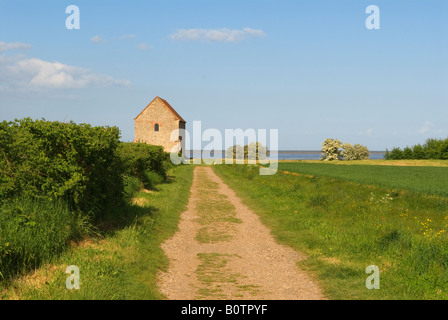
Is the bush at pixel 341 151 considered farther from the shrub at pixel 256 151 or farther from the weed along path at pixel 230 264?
the weed along path at pixel 230 264

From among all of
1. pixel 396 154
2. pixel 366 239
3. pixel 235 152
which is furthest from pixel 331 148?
pixel 366 239

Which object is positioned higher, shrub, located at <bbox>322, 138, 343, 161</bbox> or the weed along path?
shrub, located at <bbox>322, 138, 343, 161</bbox>

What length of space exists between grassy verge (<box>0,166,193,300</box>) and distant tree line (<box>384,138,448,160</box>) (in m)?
80.1

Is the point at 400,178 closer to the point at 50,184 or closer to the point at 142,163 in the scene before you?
the point at 142,163

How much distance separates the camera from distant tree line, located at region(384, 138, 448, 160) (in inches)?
3051

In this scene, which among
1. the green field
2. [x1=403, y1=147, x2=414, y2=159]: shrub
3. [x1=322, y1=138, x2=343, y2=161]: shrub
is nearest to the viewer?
the green field

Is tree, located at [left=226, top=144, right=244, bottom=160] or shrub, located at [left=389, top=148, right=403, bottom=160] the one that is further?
tree, located at [left=226, top=144, right=244, bottom=160]

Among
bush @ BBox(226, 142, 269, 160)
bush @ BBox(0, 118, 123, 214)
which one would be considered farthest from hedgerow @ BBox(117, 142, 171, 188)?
bush @ BBox(226, 142, 269, 160)

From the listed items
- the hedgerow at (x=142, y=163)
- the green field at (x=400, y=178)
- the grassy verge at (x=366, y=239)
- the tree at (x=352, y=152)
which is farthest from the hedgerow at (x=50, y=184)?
the tree at (x=352, y=152)

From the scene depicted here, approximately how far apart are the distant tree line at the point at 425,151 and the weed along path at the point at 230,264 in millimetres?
76780

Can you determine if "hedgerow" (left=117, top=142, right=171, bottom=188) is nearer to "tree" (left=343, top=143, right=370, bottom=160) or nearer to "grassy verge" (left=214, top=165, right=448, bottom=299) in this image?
"grassy verge" (left=214, top=165, right=448, bottom=299)

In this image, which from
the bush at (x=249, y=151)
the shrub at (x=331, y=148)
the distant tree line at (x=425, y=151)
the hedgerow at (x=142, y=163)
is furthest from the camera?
the bush at (x=249, y=151)

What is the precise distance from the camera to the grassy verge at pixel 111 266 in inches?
255

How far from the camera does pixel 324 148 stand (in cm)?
10194
